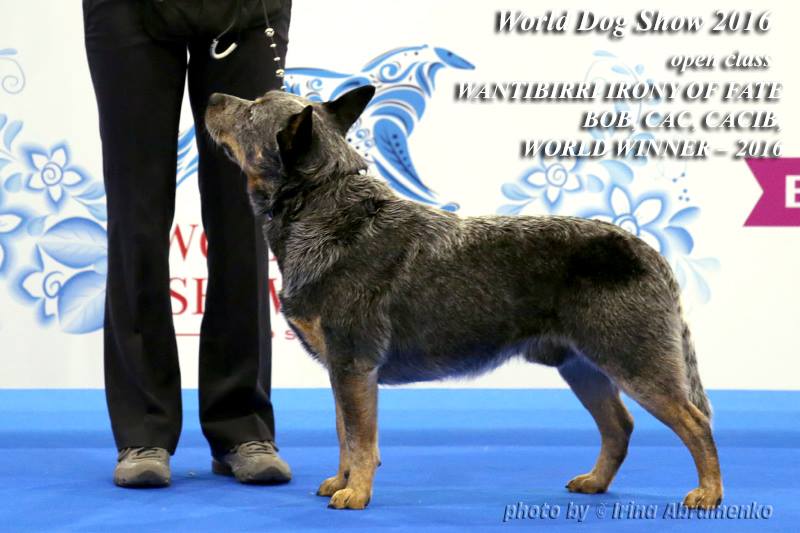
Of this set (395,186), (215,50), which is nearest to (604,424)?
(215,50)

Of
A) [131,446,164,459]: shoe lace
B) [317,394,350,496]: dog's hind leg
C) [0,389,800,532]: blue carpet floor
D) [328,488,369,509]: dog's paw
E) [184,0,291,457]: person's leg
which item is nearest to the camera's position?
[0,389,800,532]: blue carpet floor

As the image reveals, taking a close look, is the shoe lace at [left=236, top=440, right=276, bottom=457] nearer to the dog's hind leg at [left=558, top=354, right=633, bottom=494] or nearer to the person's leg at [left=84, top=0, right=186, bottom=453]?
the person's leg at [left=84, top=0, right=186, bottom=453]

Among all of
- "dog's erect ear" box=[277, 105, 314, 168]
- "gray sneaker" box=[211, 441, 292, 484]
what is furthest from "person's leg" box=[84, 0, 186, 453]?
"dog's erect ear" box=[277, 105, 314, 168]

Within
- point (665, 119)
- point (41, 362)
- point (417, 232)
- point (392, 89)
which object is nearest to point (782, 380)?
point (665, 119)

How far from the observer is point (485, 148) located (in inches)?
216

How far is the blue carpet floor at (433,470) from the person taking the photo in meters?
3.13

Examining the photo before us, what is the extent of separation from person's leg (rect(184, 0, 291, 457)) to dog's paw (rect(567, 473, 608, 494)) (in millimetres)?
1093

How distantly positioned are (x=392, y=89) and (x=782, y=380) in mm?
2517

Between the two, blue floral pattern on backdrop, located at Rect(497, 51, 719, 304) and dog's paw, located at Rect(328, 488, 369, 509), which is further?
blue floral pattern on backdrop, located at Rect(497, 51, 719, 304)

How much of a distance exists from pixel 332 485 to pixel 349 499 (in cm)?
20

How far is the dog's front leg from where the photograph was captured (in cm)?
325

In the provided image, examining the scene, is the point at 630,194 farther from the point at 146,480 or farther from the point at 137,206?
the point at 146,480

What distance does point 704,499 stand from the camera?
3.22 metres

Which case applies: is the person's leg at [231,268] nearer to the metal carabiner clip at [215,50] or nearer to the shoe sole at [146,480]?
the metal carabiner clip at [215,50]
